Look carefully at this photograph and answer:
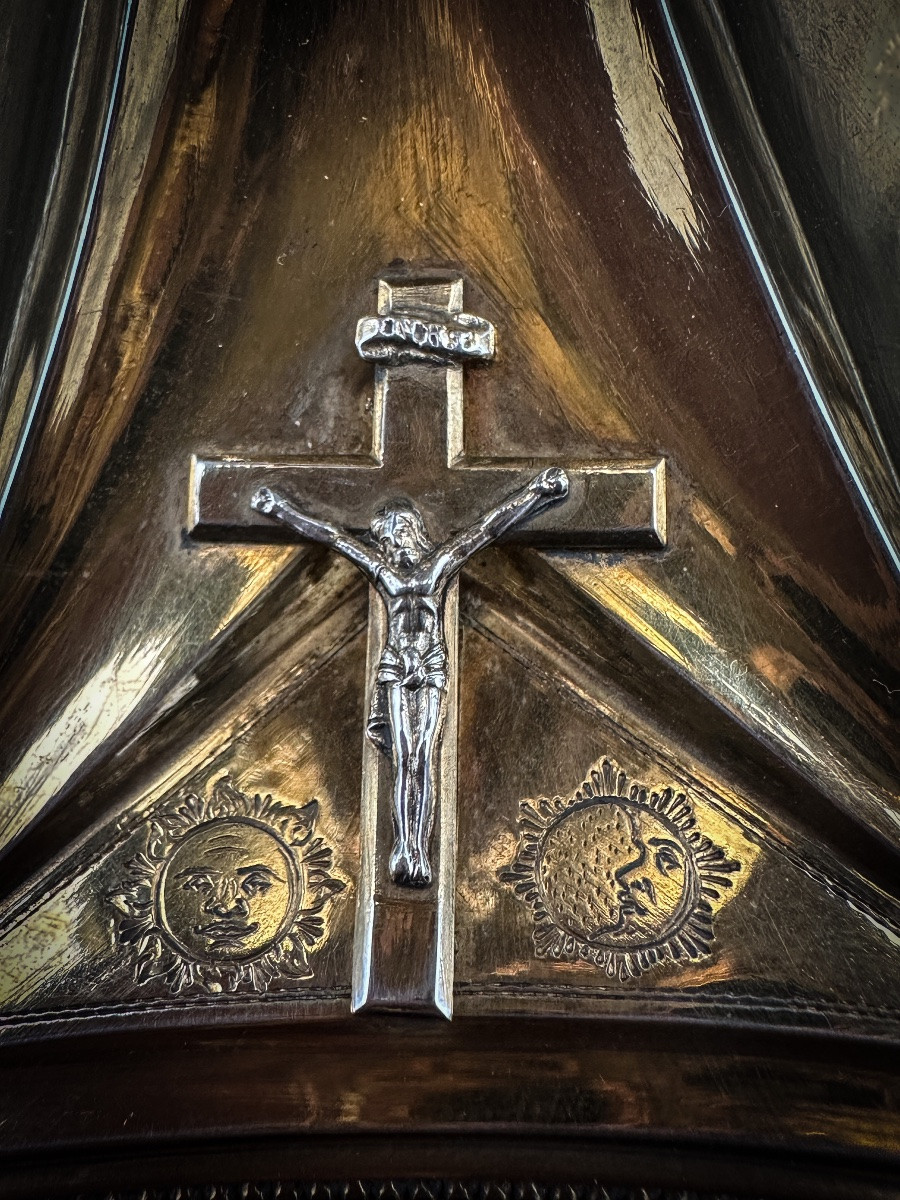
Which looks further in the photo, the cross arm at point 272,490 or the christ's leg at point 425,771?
the cross arm at point 272,490

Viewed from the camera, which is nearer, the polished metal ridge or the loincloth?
the loincloth

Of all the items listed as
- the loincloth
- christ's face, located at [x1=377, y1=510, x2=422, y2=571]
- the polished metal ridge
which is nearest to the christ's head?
christ's face, located at [x1=377, y1=510, x2=422, y2=571]

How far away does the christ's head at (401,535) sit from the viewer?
65.5 inches

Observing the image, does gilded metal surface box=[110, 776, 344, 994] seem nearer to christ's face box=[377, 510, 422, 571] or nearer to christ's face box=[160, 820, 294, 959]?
A: christ's face box=[160, 820, 294, 959]

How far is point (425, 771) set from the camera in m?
1.59

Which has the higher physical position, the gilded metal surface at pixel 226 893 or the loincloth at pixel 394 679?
the loincloth at pixel 394 679

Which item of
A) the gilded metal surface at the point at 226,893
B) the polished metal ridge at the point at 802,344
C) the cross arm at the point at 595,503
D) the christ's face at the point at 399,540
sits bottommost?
the gilded metal surface at the point at 226,893

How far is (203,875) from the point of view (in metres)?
1.72

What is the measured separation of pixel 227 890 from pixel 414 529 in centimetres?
51

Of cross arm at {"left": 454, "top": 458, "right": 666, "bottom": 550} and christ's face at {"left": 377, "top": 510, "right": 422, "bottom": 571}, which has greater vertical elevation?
cross arm at {"left": 454, "top": 458, "right": 666, "bottom": 550}

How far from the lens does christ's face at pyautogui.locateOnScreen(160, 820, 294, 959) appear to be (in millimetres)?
1696

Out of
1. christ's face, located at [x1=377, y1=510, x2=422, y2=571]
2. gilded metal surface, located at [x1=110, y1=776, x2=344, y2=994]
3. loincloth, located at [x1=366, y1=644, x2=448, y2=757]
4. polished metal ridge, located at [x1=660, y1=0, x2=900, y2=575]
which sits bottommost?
gilded metal surface, located at [x1=110, y1=776, x2=344, y2=994]

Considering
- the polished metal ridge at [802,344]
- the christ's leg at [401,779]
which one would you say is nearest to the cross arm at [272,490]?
the christ's leg at [401,779]

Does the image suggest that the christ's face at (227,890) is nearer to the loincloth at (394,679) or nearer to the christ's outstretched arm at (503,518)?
the loincloth at (394,679)
